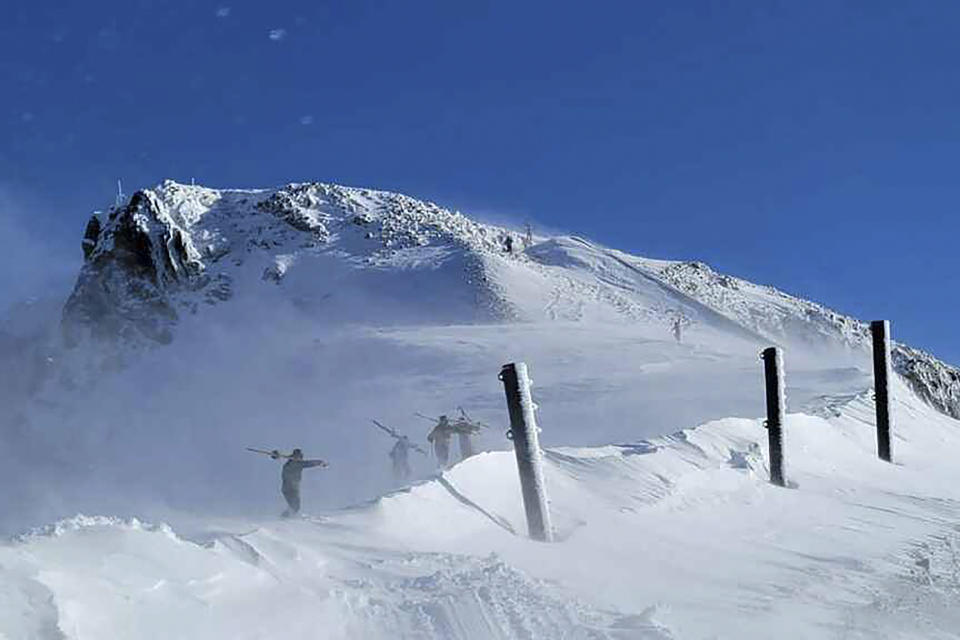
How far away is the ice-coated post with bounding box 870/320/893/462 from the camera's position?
718 inches

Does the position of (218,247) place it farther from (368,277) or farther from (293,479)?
(293,479)

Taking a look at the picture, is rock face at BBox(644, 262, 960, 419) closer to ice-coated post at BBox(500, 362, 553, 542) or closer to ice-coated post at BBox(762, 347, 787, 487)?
ice-coated post at BBox(762, 347, 787, 487)

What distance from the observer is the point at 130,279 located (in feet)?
253

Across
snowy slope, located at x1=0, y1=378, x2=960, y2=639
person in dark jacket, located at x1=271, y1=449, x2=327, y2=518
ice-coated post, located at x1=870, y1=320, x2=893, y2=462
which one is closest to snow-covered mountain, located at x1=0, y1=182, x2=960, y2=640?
snowy slope, located at x1=0, y1=378, x2=960, y2=639

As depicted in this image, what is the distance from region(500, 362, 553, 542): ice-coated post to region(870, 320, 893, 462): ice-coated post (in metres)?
10.3

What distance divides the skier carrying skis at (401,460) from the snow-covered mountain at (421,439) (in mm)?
787

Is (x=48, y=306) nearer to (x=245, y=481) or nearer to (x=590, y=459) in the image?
(x=245, y=481)

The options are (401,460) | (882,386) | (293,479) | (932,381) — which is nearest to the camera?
(293,479)

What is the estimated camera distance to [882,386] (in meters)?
18.5

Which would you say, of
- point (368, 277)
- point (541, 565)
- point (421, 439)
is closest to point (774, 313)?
point (368, 277)

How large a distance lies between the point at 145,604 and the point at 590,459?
7.67 m

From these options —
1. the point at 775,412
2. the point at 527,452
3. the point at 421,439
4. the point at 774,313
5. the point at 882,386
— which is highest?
the point at 774,313

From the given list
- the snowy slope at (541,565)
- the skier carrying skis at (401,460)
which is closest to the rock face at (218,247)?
the skier carrying skis at (401,460)

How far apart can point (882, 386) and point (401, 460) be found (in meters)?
10.0
